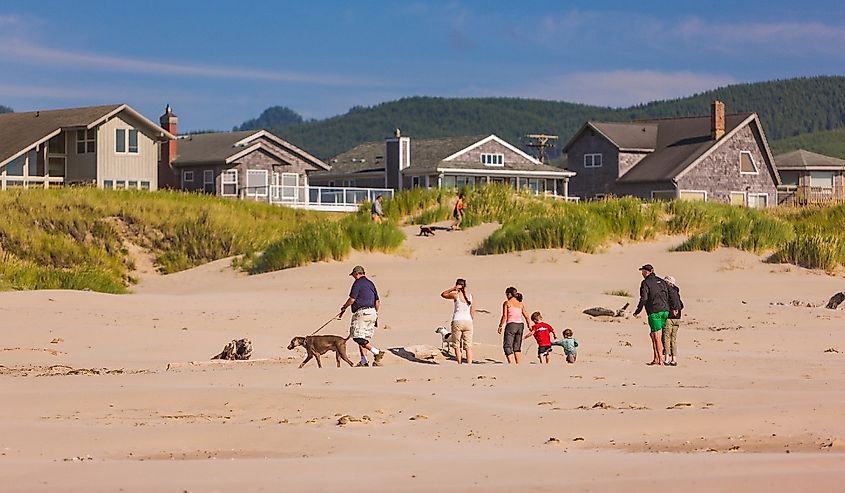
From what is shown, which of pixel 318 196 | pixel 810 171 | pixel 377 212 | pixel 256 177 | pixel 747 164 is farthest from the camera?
pixel 810 171

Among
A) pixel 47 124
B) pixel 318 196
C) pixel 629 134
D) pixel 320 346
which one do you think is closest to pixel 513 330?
pixel 320 346

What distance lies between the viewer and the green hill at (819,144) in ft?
466

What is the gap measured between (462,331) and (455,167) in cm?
5500

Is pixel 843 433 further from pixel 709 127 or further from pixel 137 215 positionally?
pixel 709 127

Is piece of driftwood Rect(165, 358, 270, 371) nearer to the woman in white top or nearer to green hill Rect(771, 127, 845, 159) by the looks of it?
the woman in white top

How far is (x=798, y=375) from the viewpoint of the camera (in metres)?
15.9

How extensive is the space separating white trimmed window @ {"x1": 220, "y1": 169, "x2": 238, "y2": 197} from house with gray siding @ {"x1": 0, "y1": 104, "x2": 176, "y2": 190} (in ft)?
11.0

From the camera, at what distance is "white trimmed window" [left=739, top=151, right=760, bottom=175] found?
2719 inches

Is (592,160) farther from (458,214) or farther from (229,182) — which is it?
(458,214)

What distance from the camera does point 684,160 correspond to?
6781 cm

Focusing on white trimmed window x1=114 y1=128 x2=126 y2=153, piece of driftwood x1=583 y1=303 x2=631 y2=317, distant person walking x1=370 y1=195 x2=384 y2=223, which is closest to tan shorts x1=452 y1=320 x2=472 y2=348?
piece of driftwood x1=583 y1=303 x2=631 y2=317

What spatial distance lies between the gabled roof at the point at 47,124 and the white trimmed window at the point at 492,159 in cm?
1843

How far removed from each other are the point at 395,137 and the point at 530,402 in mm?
63216

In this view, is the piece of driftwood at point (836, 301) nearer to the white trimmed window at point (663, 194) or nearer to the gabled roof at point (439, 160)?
the white trimmed window at point (663, 194)
